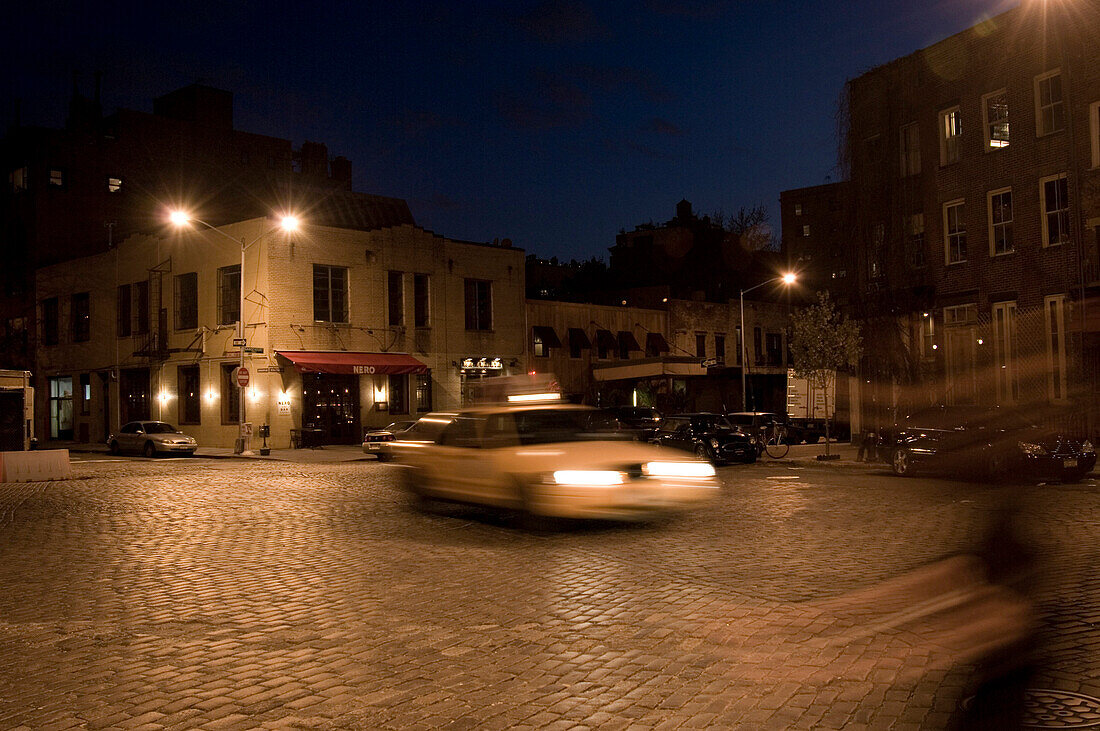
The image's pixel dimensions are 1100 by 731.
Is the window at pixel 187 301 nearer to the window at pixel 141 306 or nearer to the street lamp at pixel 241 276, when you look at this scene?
the window at pixel 141 306

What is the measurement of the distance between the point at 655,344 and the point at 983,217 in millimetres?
25124

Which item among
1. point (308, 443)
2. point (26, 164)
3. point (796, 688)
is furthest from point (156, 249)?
point (796, 688)

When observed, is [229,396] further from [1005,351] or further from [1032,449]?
[1032,449]

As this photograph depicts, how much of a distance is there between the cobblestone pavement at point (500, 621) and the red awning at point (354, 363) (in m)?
22.3

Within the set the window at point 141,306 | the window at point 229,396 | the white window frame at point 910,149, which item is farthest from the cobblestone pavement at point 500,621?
the window at point 141,306

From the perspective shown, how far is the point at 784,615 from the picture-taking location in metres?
7.52

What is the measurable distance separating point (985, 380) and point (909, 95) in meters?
10.2

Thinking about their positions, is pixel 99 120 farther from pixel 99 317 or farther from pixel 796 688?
pixel 796 688

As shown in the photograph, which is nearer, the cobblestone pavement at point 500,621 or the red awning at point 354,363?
the cobblestone pavement at point 500,621

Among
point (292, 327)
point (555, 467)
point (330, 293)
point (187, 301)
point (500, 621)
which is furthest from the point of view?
point (187, 301)

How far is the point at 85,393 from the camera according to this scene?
4841cm

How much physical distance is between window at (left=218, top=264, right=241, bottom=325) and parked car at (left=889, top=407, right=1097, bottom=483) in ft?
91.7

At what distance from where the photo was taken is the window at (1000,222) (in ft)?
93.0

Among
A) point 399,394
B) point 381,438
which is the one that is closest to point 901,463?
point 381,438
